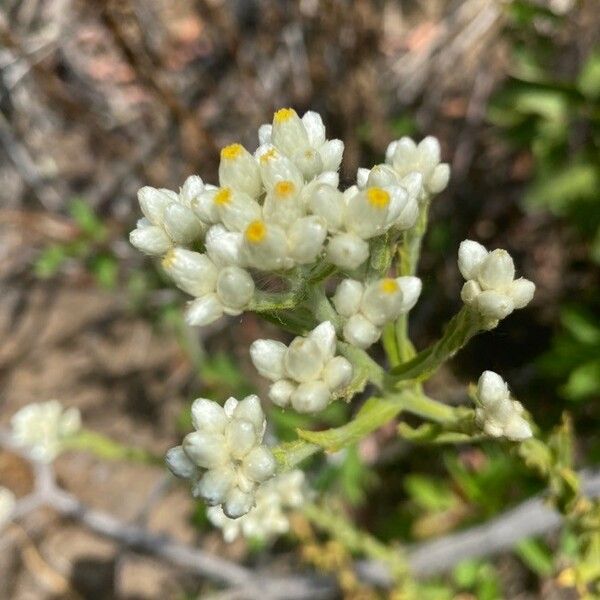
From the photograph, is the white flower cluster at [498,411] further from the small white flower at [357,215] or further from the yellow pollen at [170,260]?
the yellow pollen at [170,260]

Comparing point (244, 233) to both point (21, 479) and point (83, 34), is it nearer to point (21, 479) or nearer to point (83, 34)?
point (83, 34)

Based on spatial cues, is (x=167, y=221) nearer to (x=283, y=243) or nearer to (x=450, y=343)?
(x=283, y=243)

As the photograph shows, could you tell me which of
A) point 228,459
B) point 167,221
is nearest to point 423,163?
point 167,221

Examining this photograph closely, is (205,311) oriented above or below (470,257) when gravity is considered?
above

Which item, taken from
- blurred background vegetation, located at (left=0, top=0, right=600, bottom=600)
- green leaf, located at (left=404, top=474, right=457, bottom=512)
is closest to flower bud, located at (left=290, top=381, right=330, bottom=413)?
blurred background vegetation, located at (left=0, top=0, right=600, bottom=600)

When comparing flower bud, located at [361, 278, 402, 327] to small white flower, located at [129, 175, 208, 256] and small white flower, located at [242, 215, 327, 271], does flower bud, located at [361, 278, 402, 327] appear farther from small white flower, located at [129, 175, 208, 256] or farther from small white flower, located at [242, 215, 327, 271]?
small white flower, located at [129, 175, 208, 256]

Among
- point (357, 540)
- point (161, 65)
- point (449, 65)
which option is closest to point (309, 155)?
point (357, 540)

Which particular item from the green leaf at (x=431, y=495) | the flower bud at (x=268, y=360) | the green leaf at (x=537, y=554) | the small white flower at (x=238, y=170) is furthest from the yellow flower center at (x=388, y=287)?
the green leaf at (x=431, y=495)
